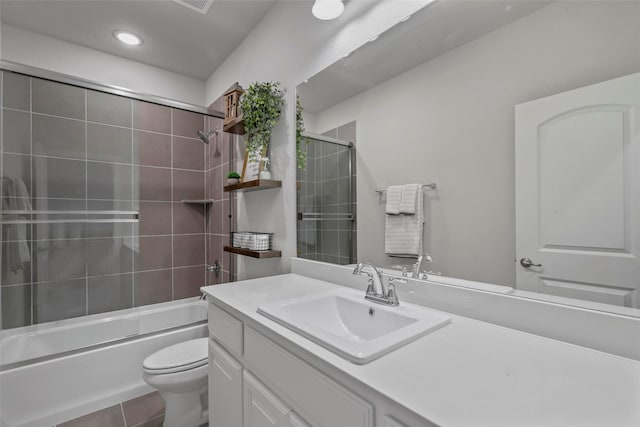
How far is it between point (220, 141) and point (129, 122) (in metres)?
0.70

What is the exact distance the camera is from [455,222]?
1019 mm

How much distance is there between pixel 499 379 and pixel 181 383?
152 centimetres

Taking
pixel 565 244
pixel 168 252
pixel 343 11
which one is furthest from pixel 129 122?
pixel 565 244

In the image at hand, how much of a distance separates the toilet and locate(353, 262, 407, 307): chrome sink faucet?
106 centimetres

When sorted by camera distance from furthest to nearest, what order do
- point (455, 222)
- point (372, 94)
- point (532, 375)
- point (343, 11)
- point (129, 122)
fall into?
point (129, 122), point (343, 11), point (372, 94), point (455, 222), point (532, 375)

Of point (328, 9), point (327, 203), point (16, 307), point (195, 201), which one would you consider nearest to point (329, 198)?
point (327, 203)

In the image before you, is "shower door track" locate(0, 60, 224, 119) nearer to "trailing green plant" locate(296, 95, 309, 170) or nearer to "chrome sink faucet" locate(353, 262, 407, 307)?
"trailing green plant" locate(296, 95, 309, 170)

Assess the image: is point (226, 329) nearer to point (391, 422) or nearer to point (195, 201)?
point (391, 422)

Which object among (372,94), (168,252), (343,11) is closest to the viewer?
(372,94)

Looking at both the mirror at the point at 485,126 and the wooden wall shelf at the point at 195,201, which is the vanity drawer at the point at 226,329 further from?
the wooden wall shelf at the point at 195,201

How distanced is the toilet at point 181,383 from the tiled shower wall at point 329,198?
0.83 metres

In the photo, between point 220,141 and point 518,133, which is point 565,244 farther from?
point 220,141

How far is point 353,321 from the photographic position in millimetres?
1097

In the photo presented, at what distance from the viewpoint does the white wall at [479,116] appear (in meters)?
0.74
